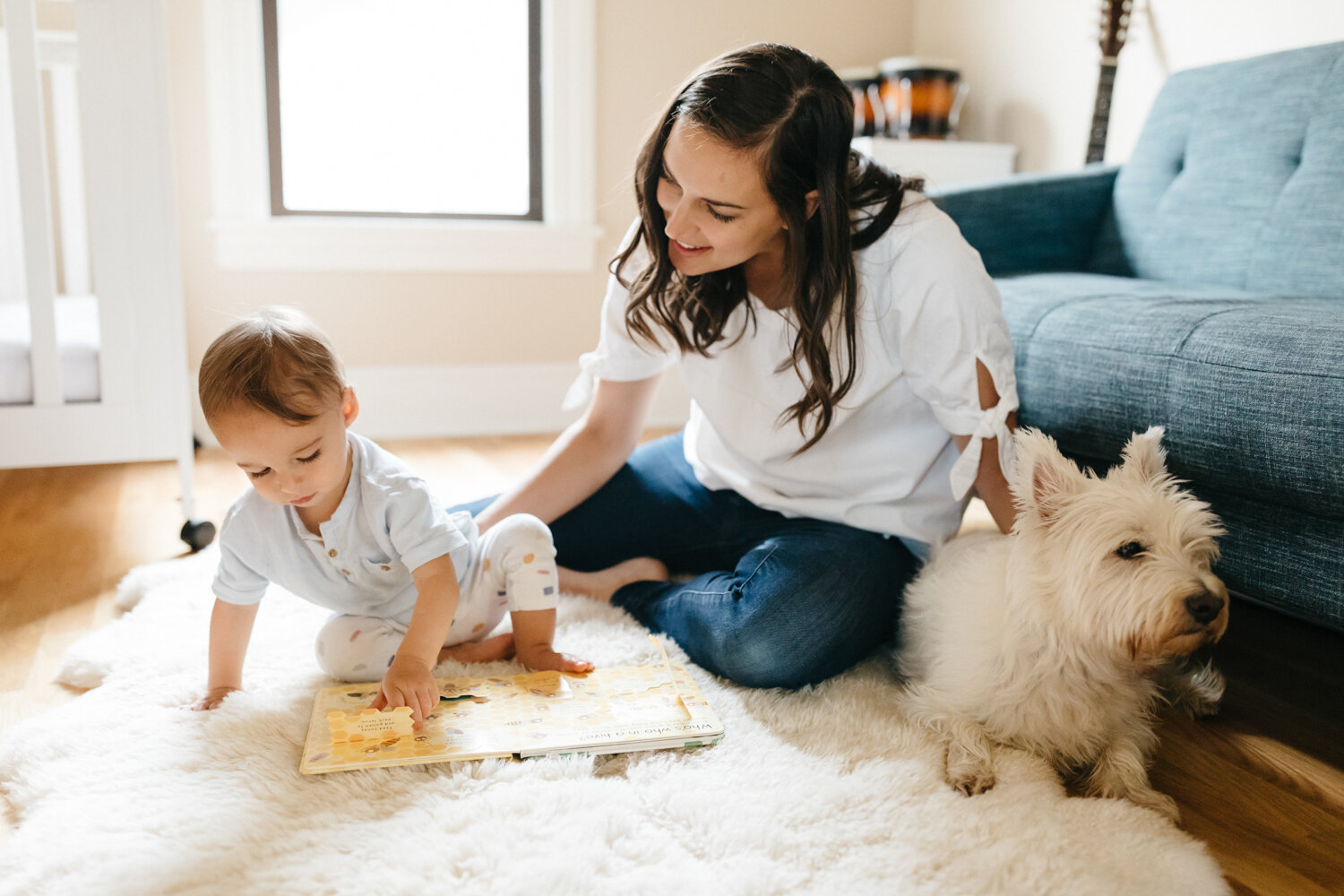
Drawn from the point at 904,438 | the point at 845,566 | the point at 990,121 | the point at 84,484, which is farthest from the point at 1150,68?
the point at 84,484

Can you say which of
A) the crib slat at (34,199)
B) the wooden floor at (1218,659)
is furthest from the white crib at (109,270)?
the wooden floor at (1218,659)

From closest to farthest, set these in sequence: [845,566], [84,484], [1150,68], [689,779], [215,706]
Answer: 1. [689,779]
2. [215,706]
3. [845,566]
4. [84,484]
5. [1150,68]

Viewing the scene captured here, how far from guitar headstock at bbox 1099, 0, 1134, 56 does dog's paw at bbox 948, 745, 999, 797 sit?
2.03m

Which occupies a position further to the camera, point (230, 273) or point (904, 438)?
point (230, 273)

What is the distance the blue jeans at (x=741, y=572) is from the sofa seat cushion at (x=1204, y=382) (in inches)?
13.5

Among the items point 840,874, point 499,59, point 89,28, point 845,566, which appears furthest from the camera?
point 499,59

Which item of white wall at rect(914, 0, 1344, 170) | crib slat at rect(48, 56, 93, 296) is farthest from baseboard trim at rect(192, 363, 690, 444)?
white wall at rect(914, 0, 1344, 170)

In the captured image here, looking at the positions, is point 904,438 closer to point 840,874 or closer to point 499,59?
point 840,874

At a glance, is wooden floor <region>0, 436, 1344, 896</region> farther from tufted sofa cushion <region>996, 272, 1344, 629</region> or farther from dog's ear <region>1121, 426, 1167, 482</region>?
dog's ear <region>1121, 426, 1167, 482</region>

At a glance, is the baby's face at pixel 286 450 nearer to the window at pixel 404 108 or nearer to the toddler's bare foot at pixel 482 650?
the toddler's bare foot at pixel 482 650

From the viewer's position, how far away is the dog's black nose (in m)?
0.87

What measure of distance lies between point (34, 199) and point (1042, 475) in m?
1.64

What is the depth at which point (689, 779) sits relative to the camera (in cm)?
98

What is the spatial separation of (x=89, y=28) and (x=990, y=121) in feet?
7.75
